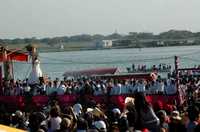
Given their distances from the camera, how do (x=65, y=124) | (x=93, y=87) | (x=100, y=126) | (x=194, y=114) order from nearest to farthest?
1. (x=194, y=114)
2. (x=65, y=124)
3. (x=100, y=126)
4. (x=93, y=87)

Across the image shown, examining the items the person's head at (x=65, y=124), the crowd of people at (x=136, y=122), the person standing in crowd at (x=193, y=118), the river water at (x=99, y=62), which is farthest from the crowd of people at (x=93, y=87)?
the person standing in crowd at (x=193, y=118)

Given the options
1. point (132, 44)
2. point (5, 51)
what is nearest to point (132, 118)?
point (5, 51)

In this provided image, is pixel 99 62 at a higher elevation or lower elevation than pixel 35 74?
lower

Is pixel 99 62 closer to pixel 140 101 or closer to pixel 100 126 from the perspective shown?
pixel 100 126

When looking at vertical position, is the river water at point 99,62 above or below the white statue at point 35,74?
below

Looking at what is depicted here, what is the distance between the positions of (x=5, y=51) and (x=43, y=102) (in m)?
5.56

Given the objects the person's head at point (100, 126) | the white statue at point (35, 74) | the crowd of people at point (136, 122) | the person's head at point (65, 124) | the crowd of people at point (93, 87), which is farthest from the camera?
the white statue at point (35, 74)

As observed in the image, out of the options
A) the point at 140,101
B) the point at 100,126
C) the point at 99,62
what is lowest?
the point at 99,62

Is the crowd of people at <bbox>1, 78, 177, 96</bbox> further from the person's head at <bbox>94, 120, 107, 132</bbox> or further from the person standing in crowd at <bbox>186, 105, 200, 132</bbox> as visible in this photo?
the person standing in crowd at <bbox>186, 105, 200, 132</bbox>

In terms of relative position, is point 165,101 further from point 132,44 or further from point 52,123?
point 132,44

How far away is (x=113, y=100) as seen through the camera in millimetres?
24172

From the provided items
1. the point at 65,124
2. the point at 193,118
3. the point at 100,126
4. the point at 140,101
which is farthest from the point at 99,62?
the point at 193,118

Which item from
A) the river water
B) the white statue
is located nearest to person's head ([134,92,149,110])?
the white statue

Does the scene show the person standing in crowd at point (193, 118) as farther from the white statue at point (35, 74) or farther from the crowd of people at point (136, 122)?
the white statue at point (35, 74)
